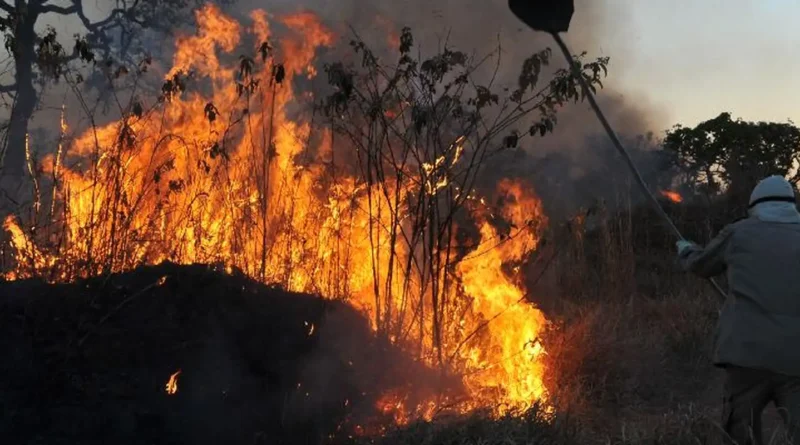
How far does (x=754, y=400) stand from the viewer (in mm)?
3949

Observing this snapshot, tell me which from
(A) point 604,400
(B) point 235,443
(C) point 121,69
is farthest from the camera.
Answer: (C) point 121,69

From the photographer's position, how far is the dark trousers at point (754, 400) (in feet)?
12.6

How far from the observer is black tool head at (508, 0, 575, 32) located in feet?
9.72

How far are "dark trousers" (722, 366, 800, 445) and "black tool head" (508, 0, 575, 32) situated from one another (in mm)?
2131

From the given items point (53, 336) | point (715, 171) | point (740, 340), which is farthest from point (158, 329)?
point (715, 171)

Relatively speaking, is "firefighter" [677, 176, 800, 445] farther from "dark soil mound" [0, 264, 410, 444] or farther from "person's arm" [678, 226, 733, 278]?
"dark soil mound" [0, 264, 410, 444]

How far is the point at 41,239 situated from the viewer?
588 cm

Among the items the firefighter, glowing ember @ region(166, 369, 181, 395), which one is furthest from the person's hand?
glowing ember @ region(166, 369, 181, 395)

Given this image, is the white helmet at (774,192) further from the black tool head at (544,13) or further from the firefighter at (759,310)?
the black tool head at (544,13)

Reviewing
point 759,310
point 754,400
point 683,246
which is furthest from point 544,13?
point 754,400

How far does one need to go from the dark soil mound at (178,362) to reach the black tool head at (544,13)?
2.82 m

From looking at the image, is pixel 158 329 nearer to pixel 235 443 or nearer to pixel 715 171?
pixel 235 443

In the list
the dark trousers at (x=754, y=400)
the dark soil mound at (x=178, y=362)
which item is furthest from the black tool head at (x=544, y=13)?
the dark soil mound at (x=178, y=362)

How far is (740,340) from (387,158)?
3.24 metres
